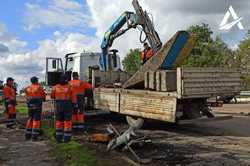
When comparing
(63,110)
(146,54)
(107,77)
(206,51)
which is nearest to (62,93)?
(63,110)

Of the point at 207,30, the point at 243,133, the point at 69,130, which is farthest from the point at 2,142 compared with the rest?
the point at 207,30

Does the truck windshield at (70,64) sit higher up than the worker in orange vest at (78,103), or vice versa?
the truck windshield at (70,64)

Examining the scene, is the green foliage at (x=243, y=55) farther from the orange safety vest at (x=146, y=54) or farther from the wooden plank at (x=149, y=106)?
the wooden plank at (x=149, y=106)

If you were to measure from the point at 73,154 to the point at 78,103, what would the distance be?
4011 millimetres

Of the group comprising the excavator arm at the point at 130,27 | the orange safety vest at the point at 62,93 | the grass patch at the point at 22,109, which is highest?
the excavator arm at the point at 130,27

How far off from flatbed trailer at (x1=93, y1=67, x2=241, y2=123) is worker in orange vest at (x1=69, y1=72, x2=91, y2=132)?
121 cm

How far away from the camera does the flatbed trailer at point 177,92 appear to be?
10578 mm

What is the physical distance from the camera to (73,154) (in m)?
9.36

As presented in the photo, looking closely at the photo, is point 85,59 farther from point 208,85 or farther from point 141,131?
point 208,85

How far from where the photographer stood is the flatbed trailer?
10.6m

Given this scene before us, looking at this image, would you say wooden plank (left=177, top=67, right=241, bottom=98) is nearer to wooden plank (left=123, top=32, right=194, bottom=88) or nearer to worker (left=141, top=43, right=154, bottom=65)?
wooden plank (left=123, top=32, right=194, bottom=88)

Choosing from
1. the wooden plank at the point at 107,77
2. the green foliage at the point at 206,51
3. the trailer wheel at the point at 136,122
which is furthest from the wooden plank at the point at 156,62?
the green foliage at the point at 206,51

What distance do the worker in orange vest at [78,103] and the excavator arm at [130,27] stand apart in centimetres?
268

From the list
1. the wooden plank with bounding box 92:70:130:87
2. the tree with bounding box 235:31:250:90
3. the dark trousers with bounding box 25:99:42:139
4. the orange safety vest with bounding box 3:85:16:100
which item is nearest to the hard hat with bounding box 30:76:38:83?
the dark trousers with bounding box 25:99:42:139
